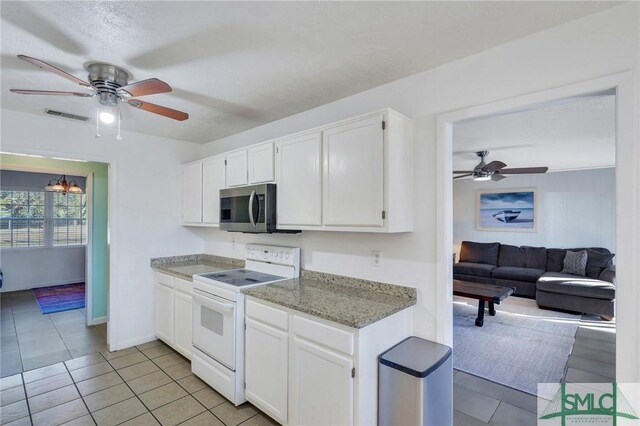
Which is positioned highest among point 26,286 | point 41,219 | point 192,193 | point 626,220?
point 192,193

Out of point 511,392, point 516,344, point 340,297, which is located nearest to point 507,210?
point 516,344

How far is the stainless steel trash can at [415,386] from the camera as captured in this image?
1.77 metres

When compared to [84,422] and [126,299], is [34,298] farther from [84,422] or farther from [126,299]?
[84,422]

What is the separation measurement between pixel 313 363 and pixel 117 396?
1.89m

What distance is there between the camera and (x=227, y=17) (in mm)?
1597

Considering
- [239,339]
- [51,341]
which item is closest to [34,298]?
[51,341]

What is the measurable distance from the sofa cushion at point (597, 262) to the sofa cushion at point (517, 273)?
663mm

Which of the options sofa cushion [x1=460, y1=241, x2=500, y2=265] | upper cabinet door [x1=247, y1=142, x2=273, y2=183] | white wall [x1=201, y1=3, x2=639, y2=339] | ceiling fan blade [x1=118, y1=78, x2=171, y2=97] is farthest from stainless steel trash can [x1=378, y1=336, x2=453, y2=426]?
sofa cushion [x1=460, y1=241, x2=500, y2=265]

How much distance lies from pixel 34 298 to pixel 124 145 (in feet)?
13.6

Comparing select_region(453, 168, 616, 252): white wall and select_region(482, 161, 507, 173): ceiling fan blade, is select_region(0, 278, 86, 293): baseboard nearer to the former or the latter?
select_region(482, 161, 507, 173): ceiling fan blade

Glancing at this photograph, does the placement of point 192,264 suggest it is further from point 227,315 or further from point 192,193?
point 227,315

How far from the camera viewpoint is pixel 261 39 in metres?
1.80

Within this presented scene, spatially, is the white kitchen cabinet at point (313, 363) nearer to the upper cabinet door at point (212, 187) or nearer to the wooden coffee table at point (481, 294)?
the upper cabinet door at point (212, 187)

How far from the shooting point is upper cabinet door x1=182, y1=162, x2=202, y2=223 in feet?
12.3
